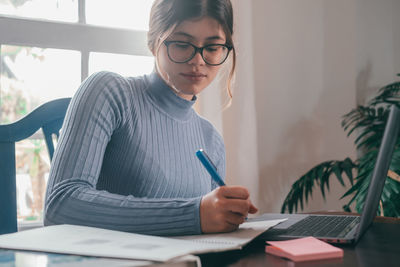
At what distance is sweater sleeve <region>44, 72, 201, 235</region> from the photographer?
2.25ft

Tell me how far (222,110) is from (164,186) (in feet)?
2.53

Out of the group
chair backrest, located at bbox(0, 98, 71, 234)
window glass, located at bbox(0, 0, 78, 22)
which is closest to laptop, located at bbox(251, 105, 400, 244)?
chair backrest, located at bbox(0, 98, 71, 234)

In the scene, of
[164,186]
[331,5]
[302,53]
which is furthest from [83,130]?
[331,5]

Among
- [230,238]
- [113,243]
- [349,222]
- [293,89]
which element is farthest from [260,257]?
[293,89]

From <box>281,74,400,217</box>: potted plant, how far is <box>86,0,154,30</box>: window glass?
0.97 metres

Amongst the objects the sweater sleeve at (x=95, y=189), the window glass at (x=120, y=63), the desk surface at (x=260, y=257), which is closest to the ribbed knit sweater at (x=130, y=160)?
the sweater sleeve at (x=95, y=189)

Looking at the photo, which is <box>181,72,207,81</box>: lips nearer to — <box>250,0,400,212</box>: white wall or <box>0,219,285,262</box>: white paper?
<box>0,219,285,262</box>: white paper

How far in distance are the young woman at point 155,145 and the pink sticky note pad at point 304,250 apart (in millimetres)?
88

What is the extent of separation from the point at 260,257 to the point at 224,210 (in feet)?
0.33

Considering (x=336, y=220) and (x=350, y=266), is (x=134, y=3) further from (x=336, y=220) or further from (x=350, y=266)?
(x=350, y=266)

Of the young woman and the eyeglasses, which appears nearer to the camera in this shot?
the young woman

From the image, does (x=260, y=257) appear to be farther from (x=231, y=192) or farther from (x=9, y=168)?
(x=9, y=168)

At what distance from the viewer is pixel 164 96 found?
1121 millimetres

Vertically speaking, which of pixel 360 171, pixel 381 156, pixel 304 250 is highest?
pixel 381 156
